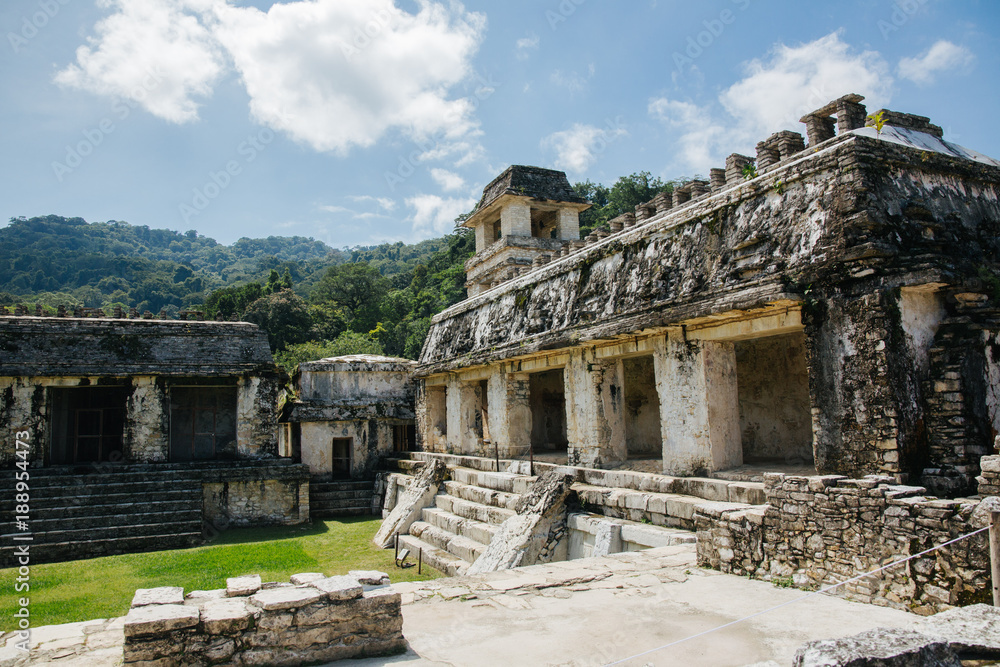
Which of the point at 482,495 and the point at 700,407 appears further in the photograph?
the point at 482,495

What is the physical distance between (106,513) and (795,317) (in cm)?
1325

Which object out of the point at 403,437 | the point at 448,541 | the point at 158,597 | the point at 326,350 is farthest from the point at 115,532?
the point at 326,350

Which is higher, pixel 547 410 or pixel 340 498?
pixel 547 410

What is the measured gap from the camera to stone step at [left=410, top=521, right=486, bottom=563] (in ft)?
34.0

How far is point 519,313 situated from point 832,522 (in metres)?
8.22

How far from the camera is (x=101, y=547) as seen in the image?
11.9 meters

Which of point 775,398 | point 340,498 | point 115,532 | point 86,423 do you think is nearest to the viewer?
point 775,398

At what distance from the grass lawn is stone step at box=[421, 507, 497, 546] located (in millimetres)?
910

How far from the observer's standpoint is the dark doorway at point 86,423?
18344 mm

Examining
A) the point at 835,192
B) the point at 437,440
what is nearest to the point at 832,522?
the point at 835,192

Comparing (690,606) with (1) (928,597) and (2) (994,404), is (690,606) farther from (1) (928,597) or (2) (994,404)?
(2) (994,404)

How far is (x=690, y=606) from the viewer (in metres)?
5.18

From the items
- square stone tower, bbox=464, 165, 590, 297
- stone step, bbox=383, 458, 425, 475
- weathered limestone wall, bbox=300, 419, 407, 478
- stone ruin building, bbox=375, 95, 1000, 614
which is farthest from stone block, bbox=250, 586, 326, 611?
square stone tower, bbox=464, 165, 590, 297

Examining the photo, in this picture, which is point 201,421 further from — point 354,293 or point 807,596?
point 354,293
